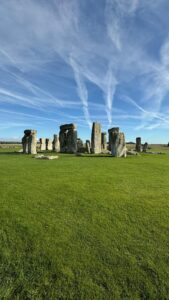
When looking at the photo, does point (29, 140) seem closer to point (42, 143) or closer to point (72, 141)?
point (72, 141)

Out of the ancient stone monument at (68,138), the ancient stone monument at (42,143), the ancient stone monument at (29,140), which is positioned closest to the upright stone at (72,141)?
the ancient stone monument at (68,138)

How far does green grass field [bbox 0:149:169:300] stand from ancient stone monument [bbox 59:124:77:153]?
→ 15.6 metres

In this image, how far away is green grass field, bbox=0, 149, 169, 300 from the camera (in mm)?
3251

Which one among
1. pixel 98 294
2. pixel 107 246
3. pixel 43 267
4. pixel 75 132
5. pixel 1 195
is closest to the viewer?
pixel 98 294

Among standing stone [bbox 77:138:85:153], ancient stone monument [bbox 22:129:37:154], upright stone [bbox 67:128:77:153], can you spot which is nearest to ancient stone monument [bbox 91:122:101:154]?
upright stone [bbox 67:128:77:153]

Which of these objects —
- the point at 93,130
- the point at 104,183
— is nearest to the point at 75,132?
the point at 93,130

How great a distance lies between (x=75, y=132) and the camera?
2178 cm

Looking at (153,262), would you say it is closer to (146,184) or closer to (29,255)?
(29,255)

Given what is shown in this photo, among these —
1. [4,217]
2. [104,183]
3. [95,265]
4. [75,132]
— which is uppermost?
[75,132]

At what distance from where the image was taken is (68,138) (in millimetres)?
22547

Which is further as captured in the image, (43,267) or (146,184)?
(146,184)

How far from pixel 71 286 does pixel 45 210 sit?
6.97 feet

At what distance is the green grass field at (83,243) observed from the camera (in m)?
3.25

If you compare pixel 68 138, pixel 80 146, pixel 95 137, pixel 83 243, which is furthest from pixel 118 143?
pixel 83 243
